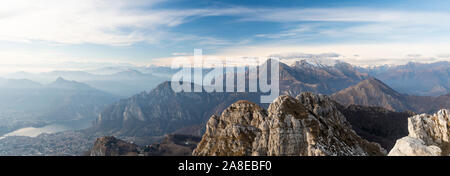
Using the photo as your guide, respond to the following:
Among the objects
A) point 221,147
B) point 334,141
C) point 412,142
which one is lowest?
point 221,147

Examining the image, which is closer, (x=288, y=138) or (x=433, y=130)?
(x=433, y=130)

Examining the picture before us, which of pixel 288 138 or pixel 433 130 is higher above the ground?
pixel 433 130

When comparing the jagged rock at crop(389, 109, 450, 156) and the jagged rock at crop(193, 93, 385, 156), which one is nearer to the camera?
the jagged rock at crop(389, 109, 450, 156)

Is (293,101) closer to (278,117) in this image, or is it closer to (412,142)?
(278,117)

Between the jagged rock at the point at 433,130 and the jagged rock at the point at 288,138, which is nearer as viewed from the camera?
the jagged rock at the point at 433,130
